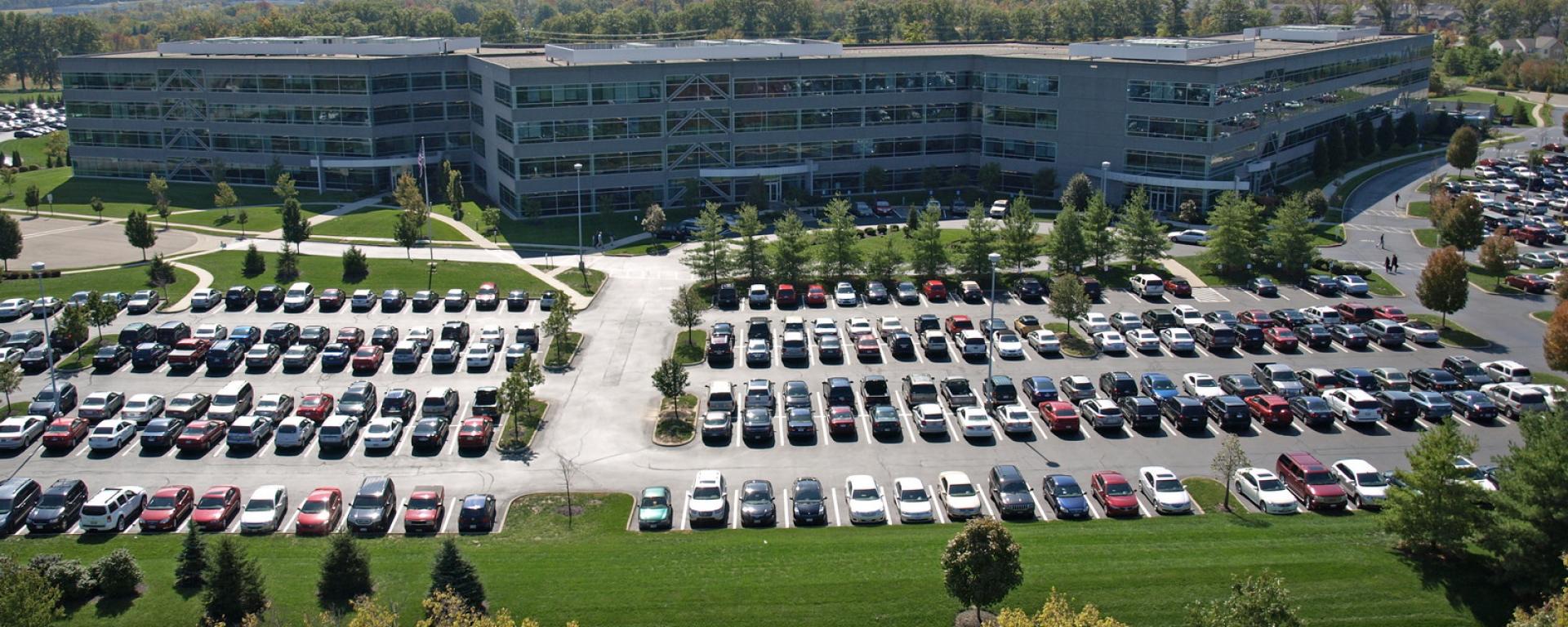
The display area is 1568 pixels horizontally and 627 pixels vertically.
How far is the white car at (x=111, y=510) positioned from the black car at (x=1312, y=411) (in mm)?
39191

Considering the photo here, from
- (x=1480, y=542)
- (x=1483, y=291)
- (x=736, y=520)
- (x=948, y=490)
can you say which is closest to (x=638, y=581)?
(x=736, y=520)

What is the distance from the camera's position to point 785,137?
298 ft

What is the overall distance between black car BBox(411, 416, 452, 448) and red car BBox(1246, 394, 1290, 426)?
96.0 ft

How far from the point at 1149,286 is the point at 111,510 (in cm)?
4772

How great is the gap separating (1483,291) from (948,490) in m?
41.9

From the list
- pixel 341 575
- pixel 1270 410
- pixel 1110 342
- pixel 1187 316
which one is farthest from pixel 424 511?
pixel 1187 316

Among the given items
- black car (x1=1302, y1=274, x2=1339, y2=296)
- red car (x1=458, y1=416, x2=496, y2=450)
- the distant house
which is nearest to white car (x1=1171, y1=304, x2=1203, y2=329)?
black car (x1=1302, y1=274, x2=1339, y2=296)

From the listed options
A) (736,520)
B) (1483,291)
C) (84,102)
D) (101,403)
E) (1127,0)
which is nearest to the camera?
(736,520)

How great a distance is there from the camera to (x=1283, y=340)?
55.9 meters

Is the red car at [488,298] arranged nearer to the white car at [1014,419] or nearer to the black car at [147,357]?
the black car at [147,357]

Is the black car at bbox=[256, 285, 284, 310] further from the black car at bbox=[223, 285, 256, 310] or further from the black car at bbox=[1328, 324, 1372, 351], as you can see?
the black car at bbox=[1328, 324, 1372, 351]

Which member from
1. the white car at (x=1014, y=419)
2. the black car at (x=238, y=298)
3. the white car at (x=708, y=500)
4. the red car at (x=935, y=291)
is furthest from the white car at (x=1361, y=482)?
the black car at (x=238, y=298)

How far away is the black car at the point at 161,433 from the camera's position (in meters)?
44.5

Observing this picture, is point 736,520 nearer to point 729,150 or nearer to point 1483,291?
point 1483,291
